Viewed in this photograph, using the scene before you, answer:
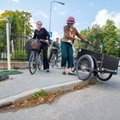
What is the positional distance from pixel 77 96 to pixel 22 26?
68954 mm

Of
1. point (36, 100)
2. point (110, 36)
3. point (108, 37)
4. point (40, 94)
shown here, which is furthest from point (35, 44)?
point (108, 37)

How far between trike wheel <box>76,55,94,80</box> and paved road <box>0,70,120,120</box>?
0.99m

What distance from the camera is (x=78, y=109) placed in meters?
5.66

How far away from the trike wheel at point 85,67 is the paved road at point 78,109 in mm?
989

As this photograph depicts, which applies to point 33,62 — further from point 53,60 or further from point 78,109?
point 53,60

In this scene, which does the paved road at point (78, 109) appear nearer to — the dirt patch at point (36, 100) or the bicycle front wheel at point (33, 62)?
the dirt patch at point (36, 100)

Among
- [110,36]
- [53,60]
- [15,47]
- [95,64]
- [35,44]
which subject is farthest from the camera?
[110,36]

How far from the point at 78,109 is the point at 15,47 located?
28.4 ft

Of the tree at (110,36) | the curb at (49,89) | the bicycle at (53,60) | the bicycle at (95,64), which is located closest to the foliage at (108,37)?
the tree at (110,36)

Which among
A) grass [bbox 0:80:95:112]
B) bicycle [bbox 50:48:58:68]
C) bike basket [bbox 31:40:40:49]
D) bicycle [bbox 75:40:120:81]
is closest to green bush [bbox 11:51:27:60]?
bicycle [bbox 50:48:58:68]

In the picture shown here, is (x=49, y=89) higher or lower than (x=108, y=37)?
lower

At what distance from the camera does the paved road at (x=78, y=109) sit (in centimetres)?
523

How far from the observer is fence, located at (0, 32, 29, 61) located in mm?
13281

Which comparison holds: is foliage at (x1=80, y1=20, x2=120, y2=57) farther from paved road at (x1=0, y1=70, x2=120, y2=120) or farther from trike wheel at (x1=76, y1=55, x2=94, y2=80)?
paved road at (x1=0, y1=70, x2=120, y2=120)
